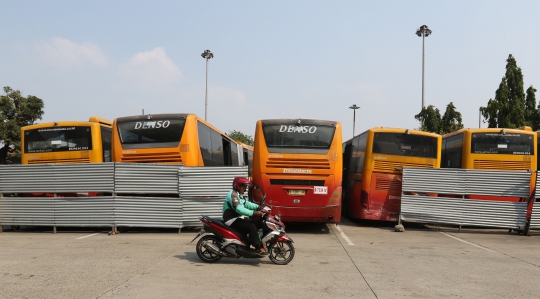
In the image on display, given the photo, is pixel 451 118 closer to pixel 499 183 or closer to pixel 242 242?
pixel 499 183

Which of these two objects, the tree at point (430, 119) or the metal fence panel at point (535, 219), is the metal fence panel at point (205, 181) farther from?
the tree at point (430, 119)

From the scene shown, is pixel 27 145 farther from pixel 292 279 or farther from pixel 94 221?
pixel 292 279

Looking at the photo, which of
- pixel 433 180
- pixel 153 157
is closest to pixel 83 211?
pixel 153 157

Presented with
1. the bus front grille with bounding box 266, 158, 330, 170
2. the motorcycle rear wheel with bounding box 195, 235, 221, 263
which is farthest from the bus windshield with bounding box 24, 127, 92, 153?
the motorcycle rear wheel with bounding box 195, 235, 221, 263

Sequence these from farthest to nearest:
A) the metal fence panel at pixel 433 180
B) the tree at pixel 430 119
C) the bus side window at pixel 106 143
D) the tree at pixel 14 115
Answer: the tree at pixel 430 119
the tree at pixel 14 115
the bus side window at pixel 106 143
the metal fence panel at pixel 433 180

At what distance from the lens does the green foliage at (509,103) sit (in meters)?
34.5

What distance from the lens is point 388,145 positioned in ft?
52.6

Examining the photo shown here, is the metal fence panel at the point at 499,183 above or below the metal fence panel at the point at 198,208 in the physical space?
above

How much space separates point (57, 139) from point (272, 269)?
9879mm

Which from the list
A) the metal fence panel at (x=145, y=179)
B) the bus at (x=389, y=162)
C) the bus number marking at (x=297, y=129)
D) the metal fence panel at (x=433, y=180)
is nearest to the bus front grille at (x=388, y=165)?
the bus at (x=389, y=162)

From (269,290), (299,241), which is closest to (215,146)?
(299,241)

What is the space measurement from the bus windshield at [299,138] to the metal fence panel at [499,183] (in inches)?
181

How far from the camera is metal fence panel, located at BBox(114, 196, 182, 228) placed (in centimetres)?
1319

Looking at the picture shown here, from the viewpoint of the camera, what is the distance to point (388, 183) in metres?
15.9
